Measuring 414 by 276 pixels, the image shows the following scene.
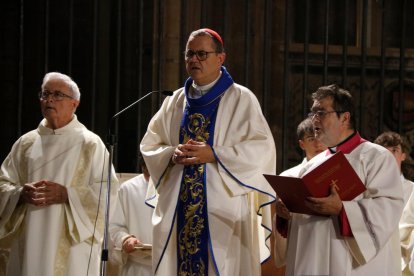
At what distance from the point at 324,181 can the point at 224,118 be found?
1057 mm

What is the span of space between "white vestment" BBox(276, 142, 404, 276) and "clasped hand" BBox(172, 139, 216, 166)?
709 mm

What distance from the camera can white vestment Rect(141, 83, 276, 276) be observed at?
6.26m

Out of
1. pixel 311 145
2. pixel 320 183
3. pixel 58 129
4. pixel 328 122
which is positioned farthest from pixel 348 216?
pixel 58 129

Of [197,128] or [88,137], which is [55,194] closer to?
[88,137]

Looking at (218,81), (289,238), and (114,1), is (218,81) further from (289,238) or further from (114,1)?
(114,1)

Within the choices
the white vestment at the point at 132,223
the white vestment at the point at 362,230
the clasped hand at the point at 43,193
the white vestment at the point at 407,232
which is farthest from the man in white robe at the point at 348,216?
the clasped hand at the point at 43,193

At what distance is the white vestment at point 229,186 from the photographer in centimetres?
626

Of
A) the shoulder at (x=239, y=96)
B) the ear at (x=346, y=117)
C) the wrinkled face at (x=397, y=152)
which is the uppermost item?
the shoulder at (x=239, y=96)

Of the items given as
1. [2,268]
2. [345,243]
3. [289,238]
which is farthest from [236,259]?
[2,268]

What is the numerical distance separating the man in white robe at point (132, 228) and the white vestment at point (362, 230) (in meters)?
1.70

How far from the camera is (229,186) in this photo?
628cm

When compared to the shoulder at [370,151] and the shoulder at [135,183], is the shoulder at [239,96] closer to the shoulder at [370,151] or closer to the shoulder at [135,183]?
the shoulder at [370,151]

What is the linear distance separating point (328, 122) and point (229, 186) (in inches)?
29.3

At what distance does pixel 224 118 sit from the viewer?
6449mm
